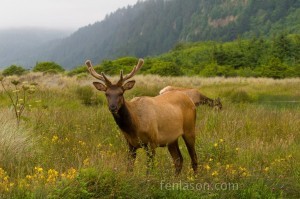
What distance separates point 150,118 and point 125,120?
0.42 metres

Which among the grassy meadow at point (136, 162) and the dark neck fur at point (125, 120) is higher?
the dark neck fur at point (125, 120)

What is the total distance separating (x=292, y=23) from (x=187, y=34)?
219 ft

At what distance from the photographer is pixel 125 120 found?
6.19 meters

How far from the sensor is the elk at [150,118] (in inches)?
243

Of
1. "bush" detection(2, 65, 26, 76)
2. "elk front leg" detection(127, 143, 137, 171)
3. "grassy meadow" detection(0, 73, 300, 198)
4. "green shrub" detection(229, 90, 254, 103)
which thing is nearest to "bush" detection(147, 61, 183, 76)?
"bush" detection(2, 65, 26, 76)

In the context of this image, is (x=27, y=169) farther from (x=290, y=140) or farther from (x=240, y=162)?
(x=290, y=140)

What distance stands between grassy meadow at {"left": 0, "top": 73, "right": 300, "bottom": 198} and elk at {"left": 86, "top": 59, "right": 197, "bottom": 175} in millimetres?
246

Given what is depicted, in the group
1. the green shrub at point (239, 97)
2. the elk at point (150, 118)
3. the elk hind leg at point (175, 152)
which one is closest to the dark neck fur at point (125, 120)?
the elk at point (150, 118)

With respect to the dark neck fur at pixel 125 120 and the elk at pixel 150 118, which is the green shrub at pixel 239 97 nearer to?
the elk at pixel 150 118

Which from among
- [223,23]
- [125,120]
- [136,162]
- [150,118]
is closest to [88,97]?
[150,118]

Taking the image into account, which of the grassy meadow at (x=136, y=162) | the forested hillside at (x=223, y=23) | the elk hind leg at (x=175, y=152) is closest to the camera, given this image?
the grassy meadow at (x=136, y=162)

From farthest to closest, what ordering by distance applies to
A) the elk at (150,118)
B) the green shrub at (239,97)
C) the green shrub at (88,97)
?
the green shrub at (239,97) → the green shrub at (88,97) → the elk at (150,118)

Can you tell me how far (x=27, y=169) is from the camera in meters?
5.68

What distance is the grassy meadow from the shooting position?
16.2 ft
